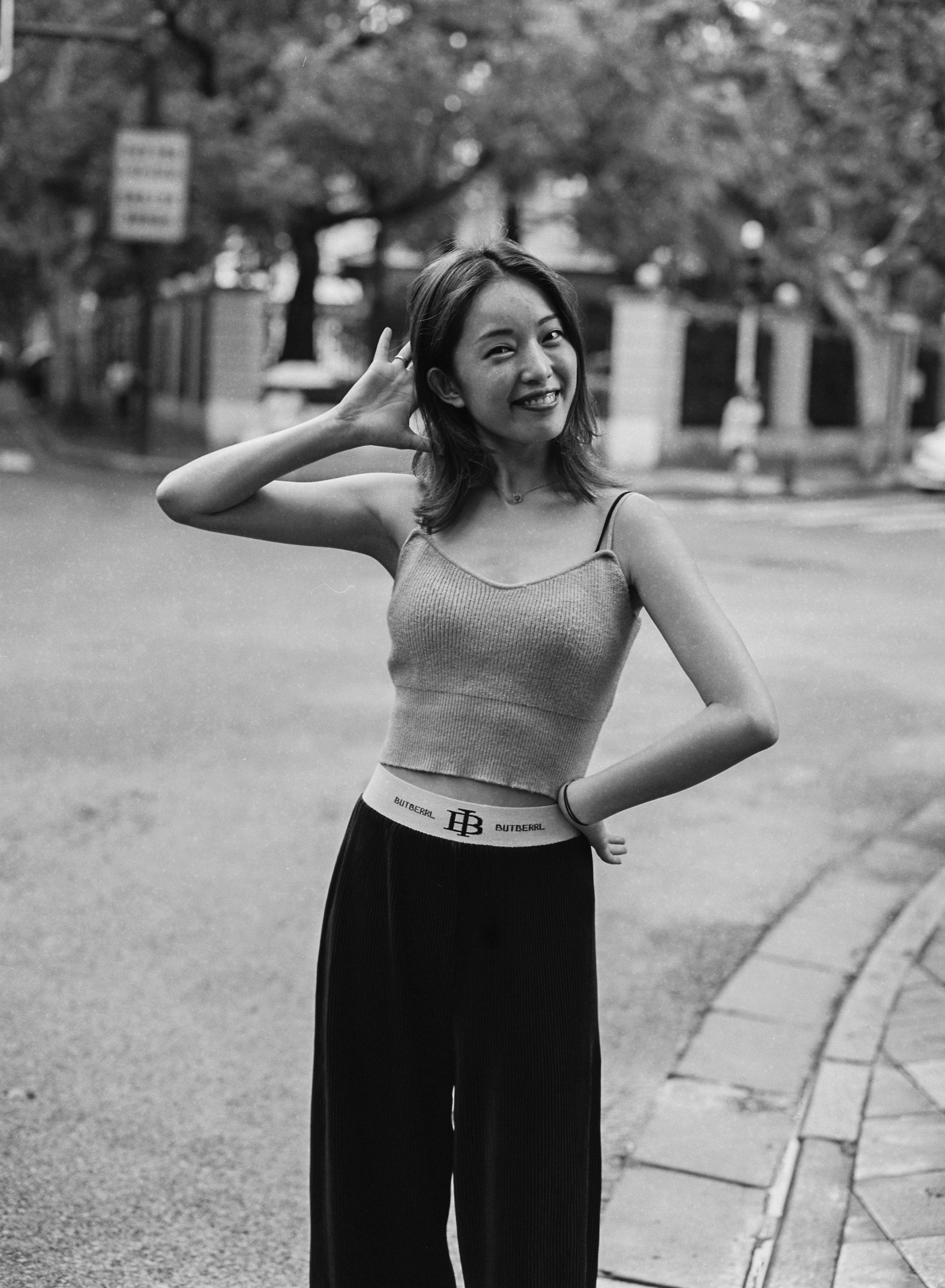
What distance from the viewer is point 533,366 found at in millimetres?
2379

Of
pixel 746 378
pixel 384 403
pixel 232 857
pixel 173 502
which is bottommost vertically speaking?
pixel 232 857

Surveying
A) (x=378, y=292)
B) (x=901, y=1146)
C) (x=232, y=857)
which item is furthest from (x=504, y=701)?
(x=378, y=292)

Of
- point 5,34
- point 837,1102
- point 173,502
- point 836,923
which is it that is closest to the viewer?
point 173,502

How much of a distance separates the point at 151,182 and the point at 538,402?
2249 centimetres

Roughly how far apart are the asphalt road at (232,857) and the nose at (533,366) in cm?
184

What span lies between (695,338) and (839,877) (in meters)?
26.7

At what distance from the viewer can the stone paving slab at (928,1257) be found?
10.8 feet

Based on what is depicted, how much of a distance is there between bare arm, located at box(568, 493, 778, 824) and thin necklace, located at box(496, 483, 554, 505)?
0.43 feet

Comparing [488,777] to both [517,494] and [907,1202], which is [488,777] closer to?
[517,494]

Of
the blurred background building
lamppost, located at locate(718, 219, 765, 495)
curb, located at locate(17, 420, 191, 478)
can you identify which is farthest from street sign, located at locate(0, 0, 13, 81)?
lamppost, located at locate(718, 219, 765, 495)

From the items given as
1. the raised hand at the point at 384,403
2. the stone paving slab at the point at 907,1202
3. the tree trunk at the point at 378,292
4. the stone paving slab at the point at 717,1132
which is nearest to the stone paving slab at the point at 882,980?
the stone paving slab at the point at 717,1132

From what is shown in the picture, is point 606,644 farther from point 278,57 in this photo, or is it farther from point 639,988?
point 278,57

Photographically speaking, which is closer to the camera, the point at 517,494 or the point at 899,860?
the point at 517,494

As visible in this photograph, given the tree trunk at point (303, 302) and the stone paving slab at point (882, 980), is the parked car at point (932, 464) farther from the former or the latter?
the stone paving slab at point (882, 980)
